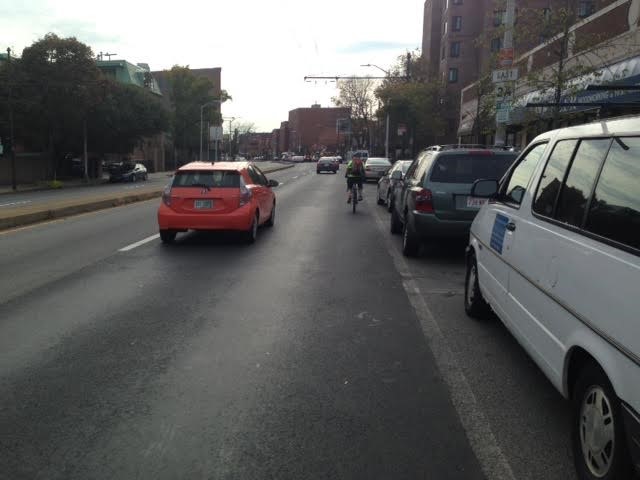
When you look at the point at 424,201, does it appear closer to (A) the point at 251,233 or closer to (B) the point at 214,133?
(A) the point at 251,233

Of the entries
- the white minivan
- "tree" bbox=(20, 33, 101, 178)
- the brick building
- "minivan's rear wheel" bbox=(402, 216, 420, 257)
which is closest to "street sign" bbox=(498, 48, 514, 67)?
"minivan's rear wheel" bbox=(402, 216, 420, 257)

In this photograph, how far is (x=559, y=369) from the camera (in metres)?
3.20

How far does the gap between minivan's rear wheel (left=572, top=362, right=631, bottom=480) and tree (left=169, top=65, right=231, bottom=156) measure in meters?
73.7

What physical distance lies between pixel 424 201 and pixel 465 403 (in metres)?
5.20

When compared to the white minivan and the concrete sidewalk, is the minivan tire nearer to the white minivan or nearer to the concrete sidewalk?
the white minivan

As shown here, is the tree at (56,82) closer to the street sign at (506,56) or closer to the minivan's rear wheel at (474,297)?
the street sign at (506,56)

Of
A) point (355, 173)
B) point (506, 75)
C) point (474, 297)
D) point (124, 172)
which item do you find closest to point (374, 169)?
point (355, 173)

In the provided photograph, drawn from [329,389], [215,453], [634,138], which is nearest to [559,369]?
[634,138]

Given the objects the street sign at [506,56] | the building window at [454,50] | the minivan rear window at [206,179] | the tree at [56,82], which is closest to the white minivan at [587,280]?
the minivan rear window at [206,179]

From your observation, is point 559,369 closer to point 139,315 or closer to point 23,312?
point 139,315

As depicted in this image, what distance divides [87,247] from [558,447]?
28.5 ft

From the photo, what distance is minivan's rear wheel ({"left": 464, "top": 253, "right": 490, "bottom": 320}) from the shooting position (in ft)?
18.9

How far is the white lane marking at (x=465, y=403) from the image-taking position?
124 inches

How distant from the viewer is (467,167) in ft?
29.3
